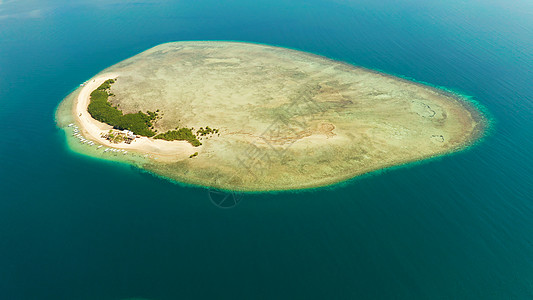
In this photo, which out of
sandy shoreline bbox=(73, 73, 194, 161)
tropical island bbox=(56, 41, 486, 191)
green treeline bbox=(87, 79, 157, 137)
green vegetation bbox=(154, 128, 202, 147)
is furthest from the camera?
green treeline bbox=(87, 79, 157, 137)

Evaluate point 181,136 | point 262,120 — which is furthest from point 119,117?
A: point 262,120

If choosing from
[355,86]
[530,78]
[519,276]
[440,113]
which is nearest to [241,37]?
[355,86]

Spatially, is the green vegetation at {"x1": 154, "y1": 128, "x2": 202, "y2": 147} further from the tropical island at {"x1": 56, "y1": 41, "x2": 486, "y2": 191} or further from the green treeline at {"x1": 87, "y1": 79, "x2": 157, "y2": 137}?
the green treeline at {"x1": 87, "y1": 79, "x2": 157, "y2": 137}

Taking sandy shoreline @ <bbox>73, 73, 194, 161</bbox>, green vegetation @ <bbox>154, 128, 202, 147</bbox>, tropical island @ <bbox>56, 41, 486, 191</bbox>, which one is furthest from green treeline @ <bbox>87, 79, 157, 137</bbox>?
green vegetation @ <bbox>154, 128, 202, 147</bbox>

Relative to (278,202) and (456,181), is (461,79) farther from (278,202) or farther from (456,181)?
(278,202)

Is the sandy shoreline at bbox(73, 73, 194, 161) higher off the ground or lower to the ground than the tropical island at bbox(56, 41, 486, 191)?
lower

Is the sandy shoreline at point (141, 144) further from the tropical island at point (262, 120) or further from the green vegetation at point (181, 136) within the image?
the green vegetation at point (181, 136)

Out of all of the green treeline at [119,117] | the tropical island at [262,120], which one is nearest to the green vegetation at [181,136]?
the tropical island at [262,120]
